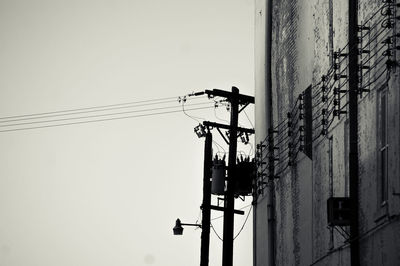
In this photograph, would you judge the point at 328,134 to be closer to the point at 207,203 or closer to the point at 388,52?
the point at 388,52

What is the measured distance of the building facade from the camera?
20.5 m

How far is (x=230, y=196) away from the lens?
36.3m

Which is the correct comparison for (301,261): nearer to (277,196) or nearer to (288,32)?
(277,196)

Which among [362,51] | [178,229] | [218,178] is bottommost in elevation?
[178,229]

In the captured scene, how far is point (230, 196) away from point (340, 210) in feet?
46.6

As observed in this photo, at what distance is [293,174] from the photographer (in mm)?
29891

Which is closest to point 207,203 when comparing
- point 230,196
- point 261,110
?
point 230,196

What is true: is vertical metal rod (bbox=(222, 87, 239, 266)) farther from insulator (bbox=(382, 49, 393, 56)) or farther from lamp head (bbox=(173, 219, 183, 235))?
insulator (bbox=(382, 49, 393, 56))

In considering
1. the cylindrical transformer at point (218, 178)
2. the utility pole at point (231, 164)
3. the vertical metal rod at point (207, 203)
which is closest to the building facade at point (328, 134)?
the utility pole at point (231, 164)

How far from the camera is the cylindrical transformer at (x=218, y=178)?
1508 inches

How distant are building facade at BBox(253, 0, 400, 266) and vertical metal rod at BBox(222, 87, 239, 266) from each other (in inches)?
36.6

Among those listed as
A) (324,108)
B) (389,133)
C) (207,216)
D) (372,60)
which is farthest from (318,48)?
(207,216)

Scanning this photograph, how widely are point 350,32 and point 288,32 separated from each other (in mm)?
8520

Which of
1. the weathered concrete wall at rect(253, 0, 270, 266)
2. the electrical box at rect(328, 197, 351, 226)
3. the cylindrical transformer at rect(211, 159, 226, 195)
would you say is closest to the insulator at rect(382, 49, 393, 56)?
the electrical box at rect(328, 197, 351, 226)
